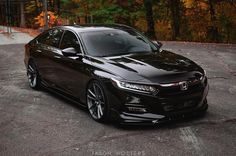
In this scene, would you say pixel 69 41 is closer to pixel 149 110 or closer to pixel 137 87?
pixel 137 87

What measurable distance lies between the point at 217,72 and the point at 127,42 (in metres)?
4.34

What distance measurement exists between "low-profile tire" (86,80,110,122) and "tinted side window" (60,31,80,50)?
1101 mm

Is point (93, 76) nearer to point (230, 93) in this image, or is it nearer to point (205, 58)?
point (230, 93)

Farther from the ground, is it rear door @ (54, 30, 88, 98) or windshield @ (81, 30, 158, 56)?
windshield @ (81, 30, 158, 56)

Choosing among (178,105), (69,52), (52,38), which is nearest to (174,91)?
(178,105)

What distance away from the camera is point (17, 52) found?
58.5ft

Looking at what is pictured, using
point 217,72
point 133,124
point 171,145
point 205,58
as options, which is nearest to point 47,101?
point 133,124

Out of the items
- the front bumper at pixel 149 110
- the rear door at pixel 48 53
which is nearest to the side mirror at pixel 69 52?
the rear door at pixel 48 53

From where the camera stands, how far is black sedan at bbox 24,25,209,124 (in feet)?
20.9

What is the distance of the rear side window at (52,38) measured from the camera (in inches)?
348

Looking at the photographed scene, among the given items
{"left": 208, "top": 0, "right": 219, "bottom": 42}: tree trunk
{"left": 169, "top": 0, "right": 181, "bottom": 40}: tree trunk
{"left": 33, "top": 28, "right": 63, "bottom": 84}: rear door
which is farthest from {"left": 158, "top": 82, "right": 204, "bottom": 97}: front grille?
{"left": 169, "top": 0, "right": 181, "bottom": 40}: tree trunk

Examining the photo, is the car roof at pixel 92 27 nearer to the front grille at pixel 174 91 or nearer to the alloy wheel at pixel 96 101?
the alloy wheel at pixel 96 101

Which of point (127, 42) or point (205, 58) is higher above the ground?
point (127, 42)

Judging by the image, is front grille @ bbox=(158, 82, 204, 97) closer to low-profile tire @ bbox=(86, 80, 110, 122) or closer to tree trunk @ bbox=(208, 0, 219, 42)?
low-profile tire @ bbox=(86, 80, 110, 122)
